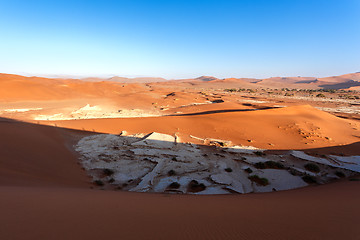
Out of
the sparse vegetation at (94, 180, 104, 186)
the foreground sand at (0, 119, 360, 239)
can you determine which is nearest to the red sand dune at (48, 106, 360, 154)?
the sparse vegetation at (94, 180, 104, 186)

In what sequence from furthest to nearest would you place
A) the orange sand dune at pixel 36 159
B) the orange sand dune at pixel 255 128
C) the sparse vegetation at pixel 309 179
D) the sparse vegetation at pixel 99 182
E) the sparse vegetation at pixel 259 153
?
the orange sand dune at pixel 255 128 → the sparse vegetation at pixel 259 153 → the sparse vegetation at pixel 309 179 → the sparse vegetation at pixel 99 182 → the orange sand dune at pixel 36 159

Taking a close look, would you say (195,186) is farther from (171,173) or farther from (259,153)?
(259,153)

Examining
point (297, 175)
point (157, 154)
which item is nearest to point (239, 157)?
point (297, 175)

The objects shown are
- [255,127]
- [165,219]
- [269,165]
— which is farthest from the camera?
[255,127]

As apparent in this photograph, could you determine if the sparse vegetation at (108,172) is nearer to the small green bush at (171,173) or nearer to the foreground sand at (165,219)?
the small green bush at (171,173)

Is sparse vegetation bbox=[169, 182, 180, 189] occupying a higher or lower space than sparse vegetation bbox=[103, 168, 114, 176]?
lower

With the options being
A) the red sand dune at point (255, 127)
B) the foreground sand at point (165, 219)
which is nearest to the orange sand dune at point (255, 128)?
the red sand dune at point (255, 127)

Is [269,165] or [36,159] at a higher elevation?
[36,159]

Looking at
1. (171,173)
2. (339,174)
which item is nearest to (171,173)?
(171,173)

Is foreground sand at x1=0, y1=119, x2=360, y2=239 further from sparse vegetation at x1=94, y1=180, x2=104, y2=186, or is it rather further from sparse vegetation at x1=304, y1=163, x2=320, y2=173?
sparse vegetation at x1=304, y1=163, x2=320, y2=173
